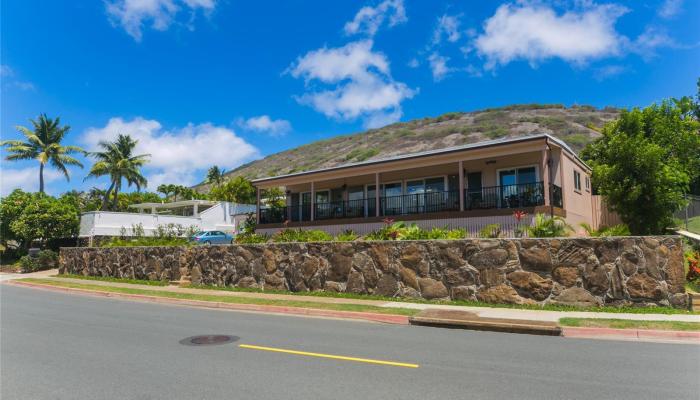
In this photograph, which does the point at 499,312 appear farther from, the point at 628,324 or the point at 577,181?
the point at 577,181

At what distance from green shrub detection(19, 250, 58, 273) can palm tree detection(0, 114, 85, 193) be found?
17775mm

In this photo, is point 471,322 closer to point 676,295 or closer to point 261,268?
point 676,295

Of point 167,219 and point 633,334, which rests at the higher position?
point 167,219

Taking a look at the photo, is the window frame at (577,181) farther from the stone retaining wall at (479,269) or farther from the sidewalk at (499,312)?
the sidewalk at (499,312)

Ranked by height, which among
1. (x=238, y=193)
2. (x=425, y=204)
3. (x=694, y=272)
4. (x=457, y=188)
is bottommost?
(x=694, y=272)

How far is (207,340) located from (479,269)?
7.89 m

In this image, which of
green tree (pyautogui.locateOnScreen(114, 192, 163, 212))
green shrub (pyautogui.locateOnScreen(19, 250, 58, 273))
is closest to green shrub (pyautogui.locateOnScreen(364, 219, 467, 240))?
green shrub (pyautogui.locateOnScreen(19, 250, 58, 273))

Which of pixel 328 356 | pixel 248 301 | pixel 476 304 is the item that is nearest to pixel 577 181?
pixel 476 304

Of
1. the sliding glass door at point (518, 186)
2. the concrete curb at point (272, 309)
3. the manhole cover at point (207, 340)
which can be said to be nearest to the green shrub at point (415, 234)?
the sliding glass door at point (518, 186)

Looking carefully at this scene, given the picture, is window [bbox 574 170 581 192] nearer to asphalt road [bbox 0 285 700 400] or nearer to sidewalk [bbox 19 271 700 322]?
sidewalk [bbox 19 271 700 322]

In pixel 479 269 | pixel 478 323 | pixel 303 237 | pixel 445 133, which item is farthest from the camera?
pixel 445 133

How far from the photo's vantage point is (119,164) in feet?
168

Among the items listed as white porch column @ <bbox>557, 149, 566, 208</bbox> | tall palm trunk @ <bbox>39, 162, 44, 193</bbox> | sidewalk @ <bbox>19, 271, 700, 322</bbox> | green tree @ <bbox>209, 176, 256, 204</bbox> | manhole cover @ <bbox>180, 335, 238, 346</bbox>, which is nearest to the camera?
manhole cover @ <bbox>180, 335, 238, 346</bbox>

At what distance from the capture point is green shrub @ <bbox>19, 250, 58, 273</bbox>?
31547 millimetres
